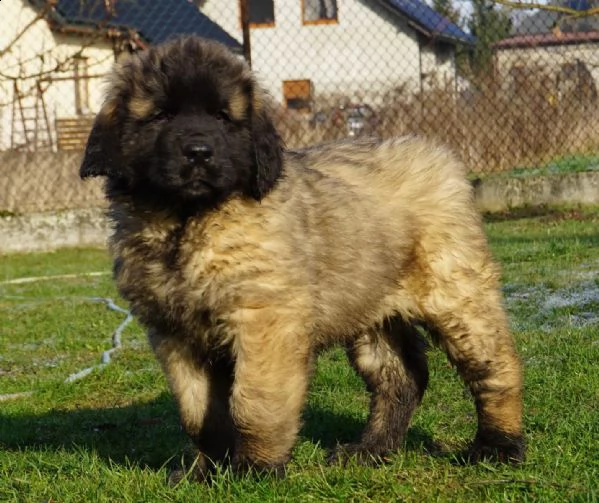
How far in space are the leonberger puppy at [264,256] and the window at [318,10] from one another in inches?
921

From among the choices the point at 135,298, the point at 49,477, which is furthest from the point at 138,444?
the point at 135,298

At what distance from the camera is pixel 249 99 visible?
3637 mm

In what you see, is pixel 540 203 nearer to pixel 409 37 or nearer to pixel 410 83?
pixel 410 83

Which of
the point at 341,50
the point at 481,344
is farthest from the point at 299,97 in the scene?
the point at 481,344

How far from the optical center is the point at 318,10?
2733cm

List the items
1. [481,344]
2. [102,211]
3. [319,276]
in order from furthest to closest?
1. [102,211]
2. [481,344]
3. [319,276]

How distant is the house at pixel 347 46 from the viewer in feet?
41.2

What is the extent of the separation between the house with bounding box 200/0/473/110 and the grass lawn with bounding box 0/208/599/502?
152 cm

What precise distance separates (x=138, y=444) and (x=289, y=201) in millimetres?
1400

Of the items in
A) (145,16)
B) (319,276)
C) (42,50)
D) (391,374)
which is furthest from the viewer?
(145,16)

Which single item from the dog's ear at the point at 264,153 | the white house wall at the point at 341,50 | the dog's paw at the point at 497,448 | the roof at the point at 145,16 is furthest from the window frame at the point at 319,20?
the dog's paw at the point at 497,448

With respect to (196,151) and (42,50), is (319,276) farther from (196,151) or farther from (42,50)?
(42,50)

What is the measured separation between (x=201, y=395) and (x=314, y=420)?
1.00m

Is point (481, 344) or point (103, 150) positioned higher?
point (103, 150)
